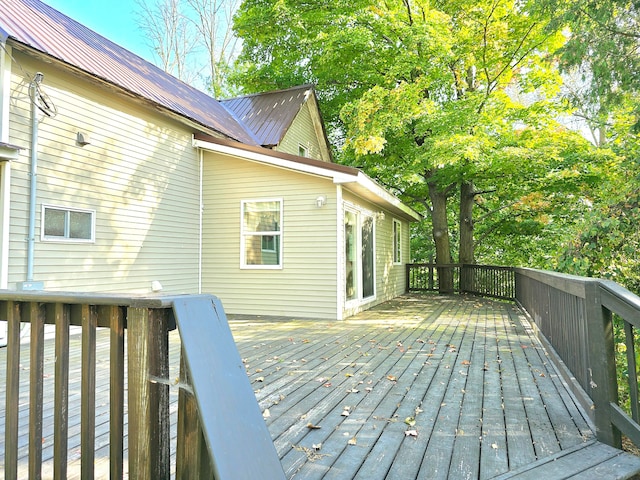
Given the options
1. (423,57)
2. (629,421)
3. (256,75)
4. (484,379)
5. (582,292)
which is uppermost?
(256,75)

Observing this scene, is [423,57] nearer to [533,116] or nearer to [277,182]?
[533,116]

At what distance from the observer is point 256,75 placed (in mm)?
14391

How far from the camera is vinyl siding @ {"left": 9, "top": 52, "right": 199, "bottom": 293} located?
5.14 metres

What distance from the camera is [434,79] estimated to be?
11.1 m

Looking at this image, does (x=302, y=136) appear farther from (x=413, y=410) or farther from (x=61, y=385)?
(x=61, y=385)

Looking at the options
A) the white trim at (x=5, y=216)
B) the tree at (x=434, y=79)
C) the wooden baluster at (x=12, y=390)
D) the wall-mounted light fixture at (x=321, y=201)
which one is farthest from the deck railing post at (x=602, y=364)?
Result: the tree at (x=434, y=79)

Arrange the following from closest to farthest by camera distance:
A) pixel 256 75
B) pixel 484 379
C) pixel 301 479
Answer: pixel 301 479 → pixel 484 379 → pixel 256 75

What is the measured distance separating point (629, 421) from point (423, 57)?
10.5m

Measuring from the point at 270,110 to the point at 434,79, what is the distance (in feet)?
15.0

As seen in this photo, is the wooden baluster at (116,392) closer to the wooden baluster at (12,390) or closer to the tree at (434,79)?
the wooden baluster at (12,390)

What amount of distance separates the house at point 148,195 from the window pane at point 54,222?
0.02 m

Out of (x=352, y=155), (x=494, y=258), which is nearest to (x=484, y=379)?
(x=352, y=155)

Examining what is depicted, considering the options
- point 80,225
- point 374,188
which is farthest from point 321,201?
point 80,225

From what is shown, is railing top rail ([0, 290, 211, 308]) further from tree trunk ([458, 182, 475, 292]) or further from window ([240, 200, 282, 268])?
tree trunk ([458, 182, 475, 292])
